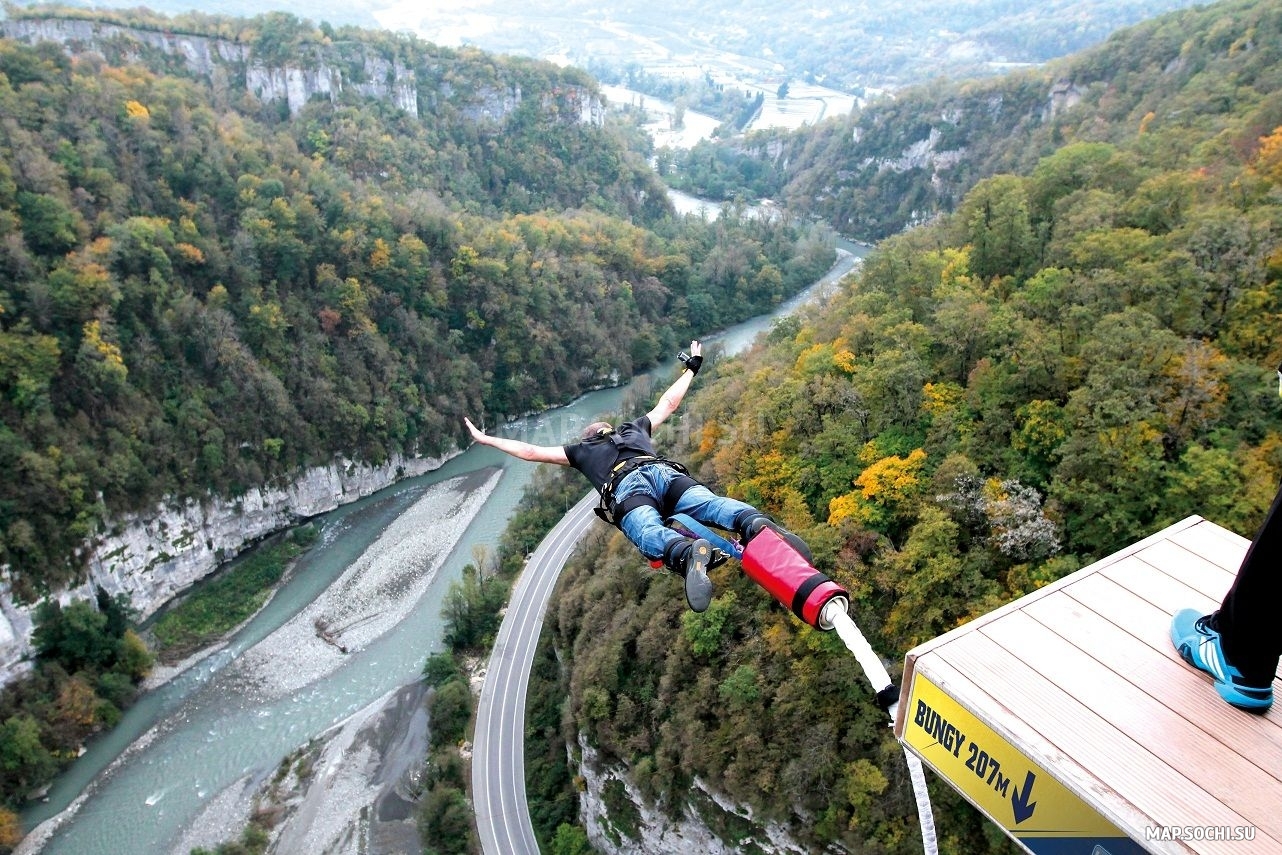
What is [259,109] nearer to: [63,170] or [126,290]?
[63,170]

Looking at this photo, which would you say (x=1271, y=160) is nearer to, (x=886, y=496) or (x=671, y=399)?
(x=886, y=496)

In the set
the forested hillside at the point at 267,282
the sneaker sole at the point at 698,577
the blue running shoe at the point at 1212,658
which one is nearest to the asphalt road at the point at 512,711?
the forested hillside at the point at 267,282

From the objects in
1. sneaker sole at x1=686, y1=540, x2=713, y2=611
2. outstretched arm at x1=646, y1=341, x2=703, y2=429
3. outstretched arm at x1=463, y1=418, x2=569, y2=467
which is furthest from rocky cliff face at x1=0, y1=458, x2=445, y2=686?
sneaker sole at x1=686, y1=540, x2=713, y2=611

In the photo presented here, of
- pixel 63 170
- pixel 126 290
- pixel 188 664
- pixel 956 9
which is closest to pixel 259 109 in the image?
pixel 63 170

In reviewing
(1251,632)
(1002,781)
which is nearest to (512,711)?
(1002,781)

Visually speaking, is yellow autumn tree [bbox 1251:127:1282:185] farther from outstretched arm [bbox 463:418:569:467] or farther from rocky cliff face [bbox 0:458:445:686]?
rocky cliff face [bbox 0:458:445:686]

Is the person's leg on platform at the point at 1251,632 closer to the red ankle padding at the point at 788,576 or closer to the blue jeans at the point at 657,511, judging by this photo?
the red ankle padding at the point at 788,576
